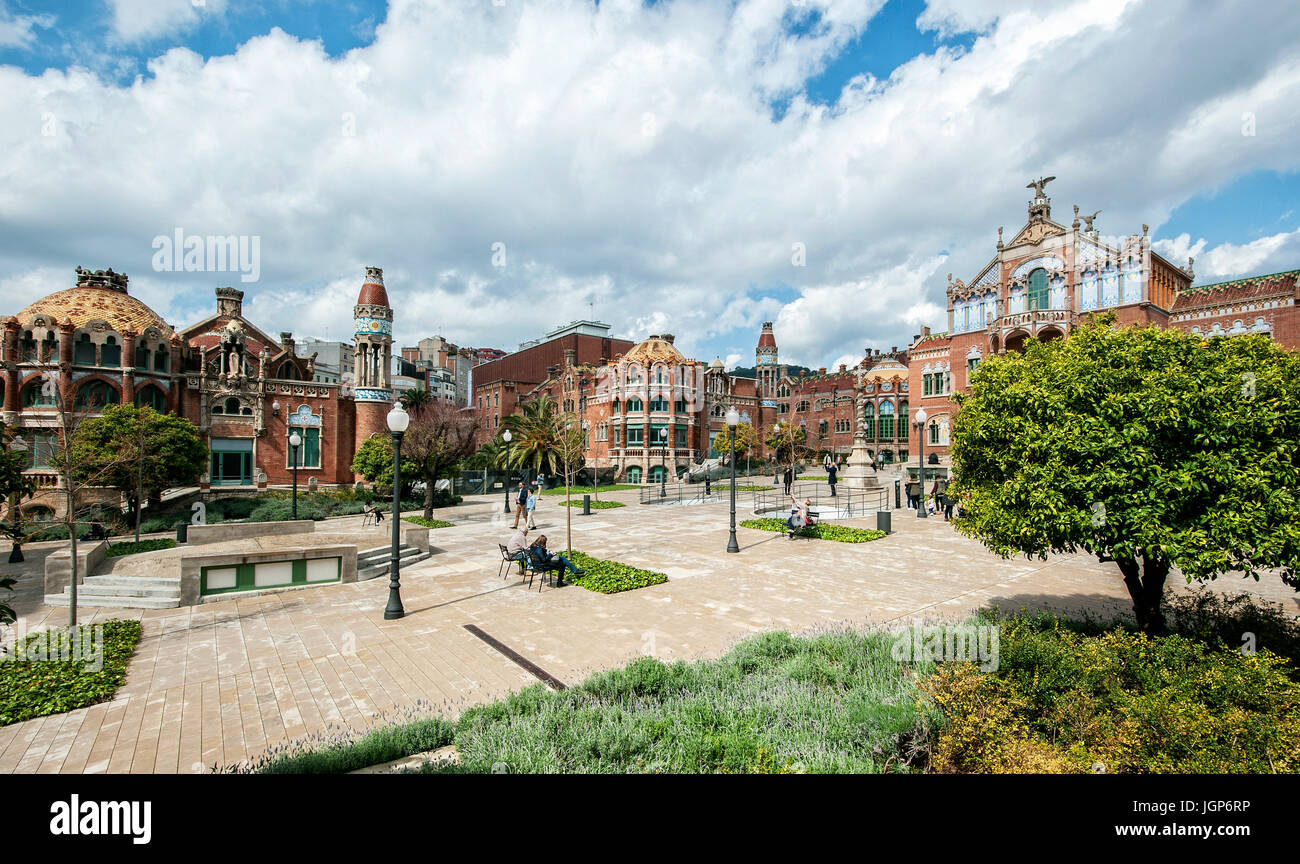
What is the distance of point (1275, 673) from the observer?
16.9 ft

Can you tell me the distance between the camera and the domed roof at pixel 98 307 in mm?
→ 27609

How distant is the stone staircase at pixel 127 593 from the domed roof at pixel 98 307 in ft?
78.9

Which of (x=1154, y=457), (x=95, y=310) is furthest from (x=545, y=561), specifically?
(x=95, y=310)

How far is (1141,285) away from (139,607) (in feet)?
162

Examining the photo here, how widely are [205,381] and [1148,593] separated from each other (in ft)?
131

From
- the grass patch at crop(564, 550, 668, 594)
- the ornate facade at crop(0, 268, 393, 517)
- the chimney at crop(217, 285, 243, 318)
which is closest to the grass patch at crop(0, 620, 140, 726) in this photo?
the grass patch at crop(564, 550, 668, 594)

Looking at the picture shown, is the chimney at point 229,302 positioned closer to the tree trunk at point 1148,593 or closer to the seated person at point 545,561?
the seated person at point 545,561

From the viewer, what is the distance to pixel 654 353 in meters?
51.5

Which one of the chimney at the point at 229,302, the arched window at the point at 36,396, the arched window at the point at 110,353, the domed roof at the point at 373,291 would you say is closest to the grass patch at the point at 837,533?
the domed roof at the point at 373,291
